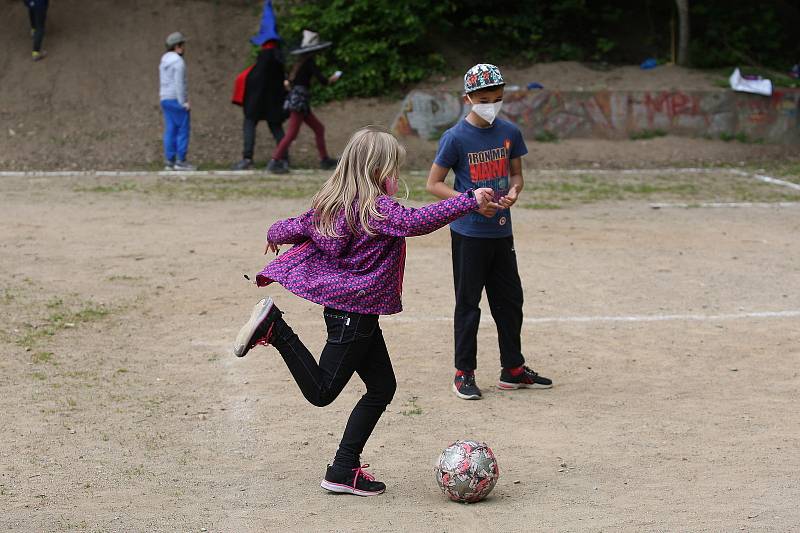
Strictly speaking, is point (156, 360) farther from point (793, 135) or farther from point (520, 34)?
point (520, 34)

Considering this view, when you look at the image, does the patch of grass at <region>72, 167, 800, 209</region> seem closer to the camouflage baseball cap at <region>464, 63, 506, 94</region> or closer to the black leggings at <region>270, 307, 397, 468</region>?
the camouflage baseball cap at <region>464, 63, 506, 94</region>

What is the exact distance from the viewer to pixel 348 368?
527 centimetres

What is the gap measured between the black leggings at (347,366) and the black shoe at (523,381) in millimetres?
1911

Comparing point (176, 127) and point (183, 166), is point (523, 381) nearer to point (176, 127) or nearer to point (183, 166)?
point (183, 166)

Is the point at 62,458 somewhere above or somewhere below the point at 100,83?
below

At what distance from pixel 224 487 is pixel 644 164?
546 inches

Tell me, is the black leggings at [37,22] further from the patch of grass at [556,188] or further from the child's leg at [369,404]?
the child's leg at [369,404]

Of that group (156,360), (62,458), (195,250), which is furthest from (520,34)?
(62,458)

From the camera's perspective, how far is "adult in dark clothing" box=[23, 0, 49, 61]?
2036 centimetres

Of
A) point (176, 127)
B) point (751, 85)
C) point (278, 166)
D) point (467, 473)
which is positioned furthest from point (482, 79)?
point (751, 85)

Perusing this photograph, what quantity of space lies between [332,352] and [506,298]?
2014 millimetres

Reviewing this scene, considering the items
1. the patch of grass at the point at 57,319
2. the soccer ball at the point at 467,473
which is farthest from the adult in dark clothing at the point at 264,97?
the soccer ball at the point at 467,473

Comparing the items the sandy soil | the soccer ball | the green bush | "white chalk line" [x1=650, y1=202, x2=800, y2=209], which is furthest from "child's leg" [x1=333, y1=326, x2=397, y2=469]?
the green bush

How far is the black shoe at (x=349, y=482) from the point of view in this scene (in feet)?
17.6
